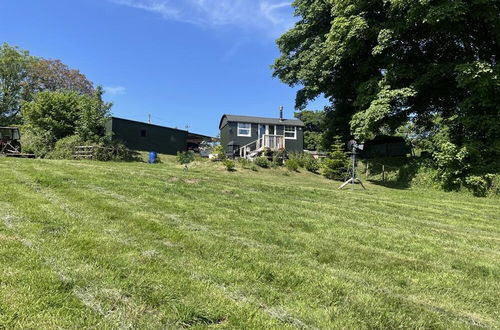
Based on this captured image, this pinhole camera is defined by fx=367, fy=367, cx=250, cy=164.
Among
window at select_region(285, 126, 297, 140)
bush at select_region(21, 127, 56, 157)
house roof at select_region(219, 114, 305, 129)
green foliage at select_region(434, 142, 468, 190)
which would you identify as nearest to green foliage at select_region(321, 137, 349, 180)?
green foliage at select_region(434, 142, 468, 190)

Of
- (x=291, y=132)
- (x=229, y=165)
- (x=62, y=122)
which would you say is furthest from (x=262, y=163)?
(x=62, y=122)

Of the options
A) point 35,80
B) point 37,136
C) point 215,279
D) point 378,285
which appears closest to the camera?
point 215,279

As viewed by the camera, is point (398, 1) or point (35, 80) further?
point (35, 80)

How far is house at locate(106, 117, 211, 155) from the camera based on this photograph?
97.3 ft

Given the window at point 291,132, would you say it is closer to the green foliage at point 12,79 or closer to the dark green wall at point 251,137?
the dark green wall at point 251,137

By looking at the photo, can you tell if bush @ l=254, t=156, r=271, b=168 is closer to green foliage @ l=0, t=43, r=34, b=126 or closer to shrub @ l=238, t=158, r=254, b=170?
shrub @ l=238, t=158, r=254, b=170

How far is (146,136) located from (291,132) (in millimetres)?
12998

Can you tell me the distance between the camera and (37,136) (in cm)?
2450

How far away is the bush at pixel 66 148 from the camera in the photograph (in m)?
21.7

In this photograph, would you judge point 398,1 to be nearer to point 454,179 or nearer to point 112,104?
point 454,179

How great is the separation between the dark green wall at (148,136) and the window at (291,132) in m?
9.98

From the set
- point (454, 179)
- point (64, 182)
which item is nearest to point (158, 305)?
point (64, 182)

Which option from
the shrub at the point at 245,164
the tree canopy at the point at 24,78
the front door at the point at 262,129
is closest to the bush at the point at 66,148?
the shrub at the point at 245,164

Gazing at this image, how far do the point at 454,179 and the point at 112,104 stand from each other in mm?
21425
